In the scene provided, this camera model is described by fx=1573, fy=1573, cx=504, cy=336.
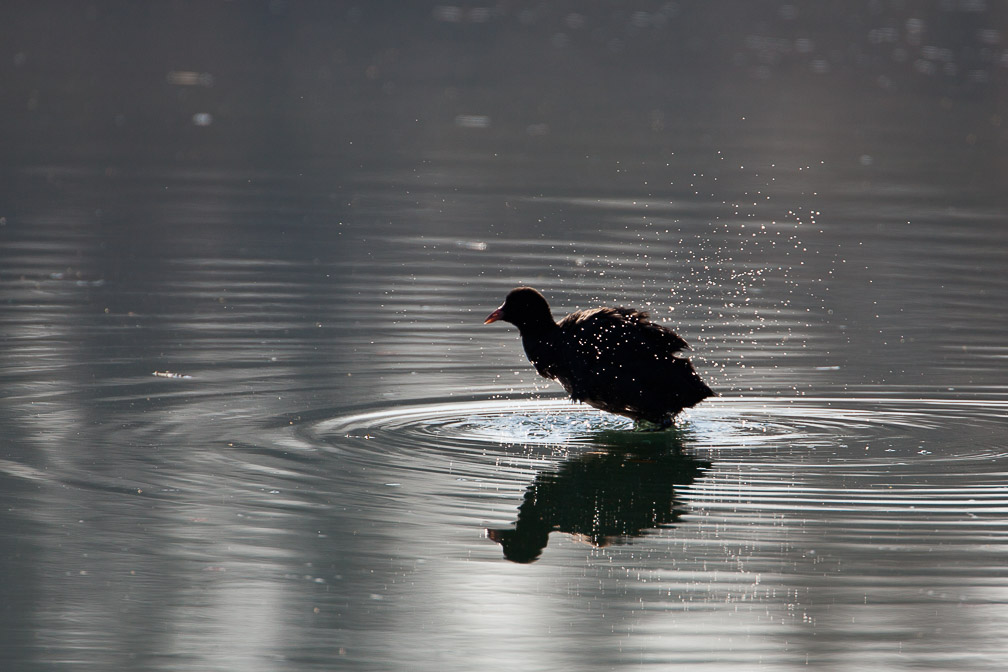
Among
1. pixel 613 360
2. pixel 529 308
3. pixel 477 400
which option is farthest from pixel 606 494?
pixel 529 308

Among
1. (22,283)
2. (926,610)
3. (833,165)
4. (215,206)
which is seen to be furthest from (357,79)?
(926,610)

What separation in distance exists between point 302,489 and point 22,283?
5.71 metres

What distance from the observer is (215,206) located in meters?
16.4

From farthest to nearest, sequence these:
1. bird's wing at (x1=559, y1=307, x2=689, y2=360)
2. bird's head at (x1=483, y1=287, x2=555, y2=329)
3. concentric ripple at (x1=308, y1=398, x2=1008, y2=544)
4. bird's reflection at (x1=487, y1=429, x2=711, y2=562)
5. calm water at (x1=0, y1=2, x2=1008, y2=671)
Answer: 1. bird's head at (x1=483, y1=287, x2=555, y2=329)
2. bird's wing at (x1=559, y1=307, x2=689, y2=360)
3. concentric ripple at (x1=308, y1=398, x2=1008, y2=544)
4. bird's reflection at (x1=487, y1=429, x2=711, y2=562)
5. calm water at (x1=0, y1=2, x2=1008, y2=671)

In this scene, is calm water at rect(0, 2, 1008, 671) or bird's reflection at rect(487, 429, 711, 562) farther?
bird's reflection at rect(487, 429, 711, 562)

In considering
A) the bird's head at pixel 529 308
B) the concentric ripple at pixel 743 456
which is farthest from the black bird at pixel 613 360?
the concentric ripple at pixel 743 456

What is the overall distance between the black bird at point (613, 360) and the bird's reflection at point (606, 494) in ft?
0.78

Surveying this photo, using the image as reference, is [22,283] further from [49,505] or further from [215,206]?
[49,505]

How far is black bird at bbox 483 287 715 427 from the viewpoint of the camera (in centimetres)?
857

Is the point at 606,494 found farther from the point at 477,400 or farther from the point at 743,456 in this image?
the point at 477,400

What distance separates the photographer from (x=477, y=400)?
920cm

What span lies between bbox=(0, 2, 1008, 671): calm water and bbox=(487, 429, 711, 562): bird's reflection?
2 cm

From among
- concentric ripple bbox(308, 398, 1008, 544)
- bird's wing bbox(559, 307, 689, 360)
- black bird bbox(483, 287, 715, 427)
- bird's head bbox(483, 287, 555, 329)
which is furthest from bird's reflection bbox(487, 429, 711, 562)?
bird's head bbox(483, 287, 555, 329)

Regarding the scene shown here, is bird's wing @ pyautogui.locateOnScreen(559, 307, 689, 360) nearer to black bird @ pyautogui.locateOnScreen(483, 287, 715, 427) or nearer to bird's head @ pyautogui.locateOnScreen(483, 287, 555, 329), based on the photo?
black bird @ pyautogui.locateOnScreen(483, 287, 715, 427)
